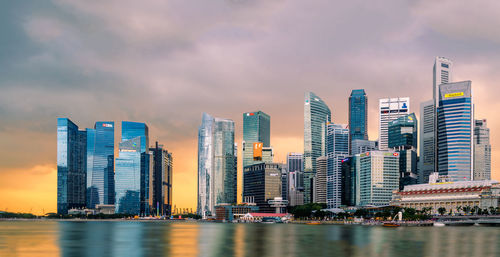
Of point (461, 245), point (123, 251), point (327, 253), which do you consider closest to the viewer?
point (327, 253)

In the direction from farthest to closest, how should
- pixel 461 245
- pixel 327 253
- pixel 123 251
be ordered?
1. pixel 461 245
2. pixel 123 251
3. pixel 327 253

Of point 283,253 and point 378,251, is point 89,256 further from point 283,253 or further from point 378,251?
point 378,251

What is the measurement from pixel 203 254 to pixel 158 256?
9611 mm

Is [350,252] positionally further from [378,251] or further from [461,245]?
[461,245]

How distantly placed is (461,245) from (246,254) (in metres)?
56.1

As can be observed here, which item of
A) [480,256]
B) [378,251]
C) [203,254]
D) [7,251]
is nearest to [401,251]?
[378,251]

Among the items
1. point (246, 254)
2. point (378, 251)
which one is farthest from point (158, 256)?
point (378, 251)

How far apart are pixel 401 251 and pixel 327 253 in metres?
16.5

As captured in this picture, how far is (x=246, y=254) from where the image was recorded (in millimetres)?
Result: 108062

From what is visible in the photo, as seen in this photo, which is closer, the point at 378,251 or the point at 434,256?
the point at 434,256

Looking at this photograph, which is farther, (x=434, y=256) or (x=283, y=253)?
(x=283, y=253)

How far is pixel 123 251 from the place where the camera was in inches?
4611

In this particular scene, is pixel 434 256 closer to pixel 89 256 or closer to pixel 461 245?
pixel 461 245

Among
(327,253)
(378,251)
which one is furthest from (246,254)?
(378,251)
